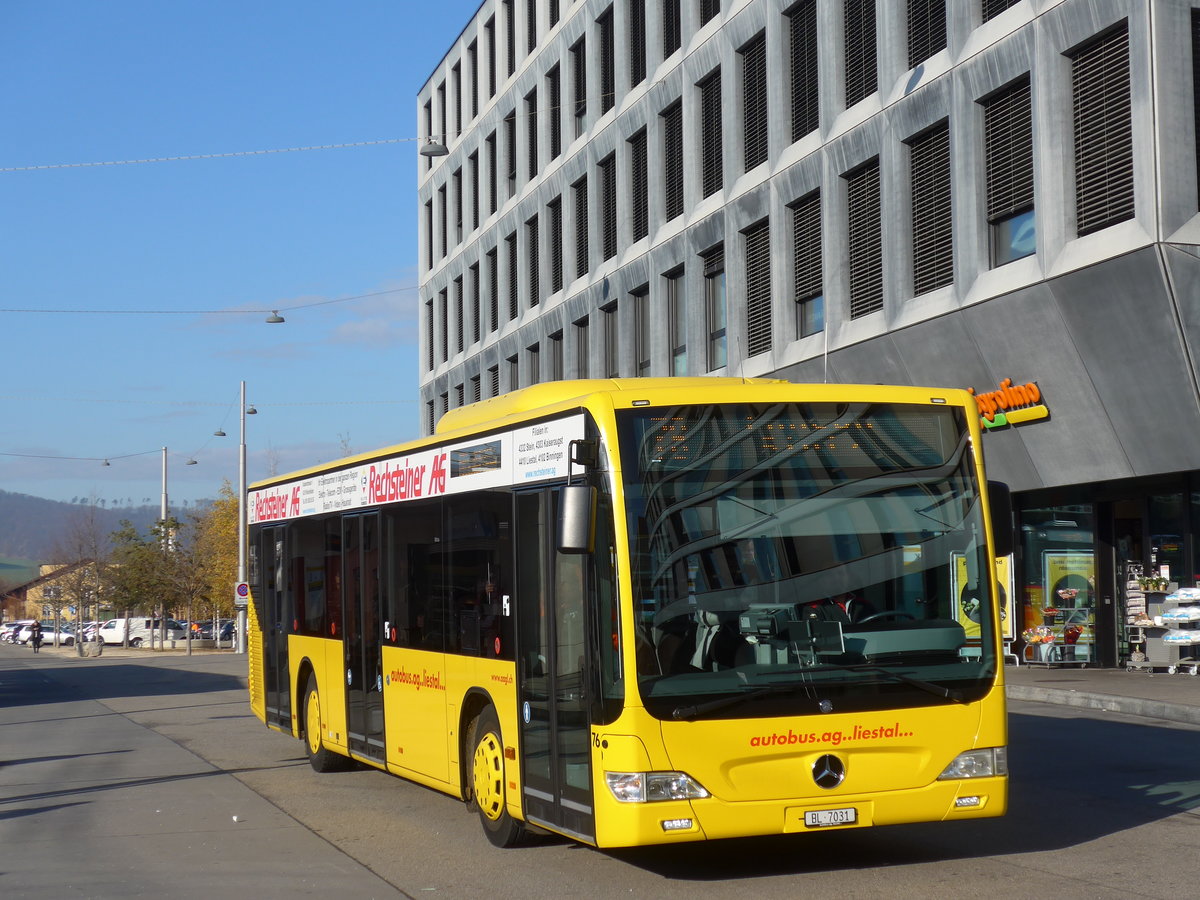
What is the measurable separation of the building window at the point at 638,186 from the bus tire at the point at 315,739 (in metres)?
20.5

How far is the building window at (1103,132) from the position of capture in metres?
18.9

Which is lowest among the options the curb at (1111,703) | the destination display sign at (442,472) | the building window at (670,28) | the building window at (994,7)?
the curb at (1111,703)

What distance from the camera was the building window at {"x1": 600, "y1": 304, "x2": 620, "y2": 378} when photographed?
35.3m

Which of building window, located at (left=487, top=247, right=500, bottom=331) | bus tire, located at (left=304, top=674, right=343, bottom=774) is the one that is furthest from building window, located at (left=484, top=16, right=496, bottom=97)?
bus tire, located at (left=304, top=674, right=343, bottom=774)

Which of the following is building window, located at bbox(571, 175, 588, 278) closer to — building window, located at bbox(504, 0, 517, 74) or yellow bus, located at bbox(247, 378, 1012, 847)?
building window, located at bbox(504, 0, 517, 74)

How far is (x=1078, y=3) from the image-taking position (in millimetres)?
19406

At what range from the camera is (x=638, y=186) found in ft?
111

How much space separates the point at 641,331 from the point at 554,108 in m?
8.62

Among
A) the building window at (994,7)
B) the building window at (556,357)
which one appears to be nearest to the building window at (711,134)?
the building window at (994,7)

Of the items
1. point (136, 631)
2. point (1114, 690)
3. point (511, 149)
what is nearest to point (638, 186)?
point (511, 149)

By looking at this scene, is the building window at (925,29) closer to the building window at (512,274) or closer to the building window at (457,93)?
the building window at (512,274)

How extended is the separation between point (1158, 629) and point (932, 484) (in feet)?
53.2

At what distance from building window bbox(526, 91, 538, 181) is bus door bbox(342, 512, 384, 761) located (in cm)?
2920

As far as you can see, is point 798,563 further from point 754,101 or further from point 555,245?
point 555,245
